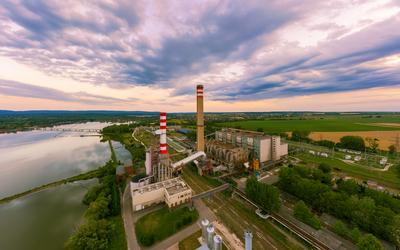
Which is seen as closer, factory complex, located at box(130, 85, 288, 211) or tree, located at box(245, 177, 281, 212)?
tree, located at box(245, 177, 281, 212)

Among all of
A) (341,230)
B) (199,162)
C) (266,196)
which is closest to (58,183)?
(199,162)

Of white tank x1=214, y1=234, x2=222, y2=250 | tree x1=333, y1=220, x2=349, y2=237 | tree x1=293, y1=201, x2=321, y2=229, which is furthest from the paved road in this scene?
tree x1=333, y1=220, x2=349, y2=237

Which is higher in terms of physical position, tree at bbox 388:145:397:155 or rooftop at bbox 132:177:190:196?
tree at bbox 388:145:397:155

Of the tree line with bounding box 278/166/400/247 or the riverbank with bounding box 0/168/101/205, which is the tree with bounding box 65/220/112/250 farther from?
the tree line with bounding box 278/166/400/247

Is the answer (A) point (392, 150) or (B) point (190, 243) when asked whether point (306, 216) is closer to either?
(B) point (190, 243)

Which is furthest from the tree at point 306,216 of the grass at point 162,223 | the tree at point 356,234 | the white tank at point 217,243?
the grass at point 162,223

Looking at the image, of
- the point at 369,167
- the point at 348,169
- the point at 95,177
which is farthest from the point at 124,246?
the point at 369,167
